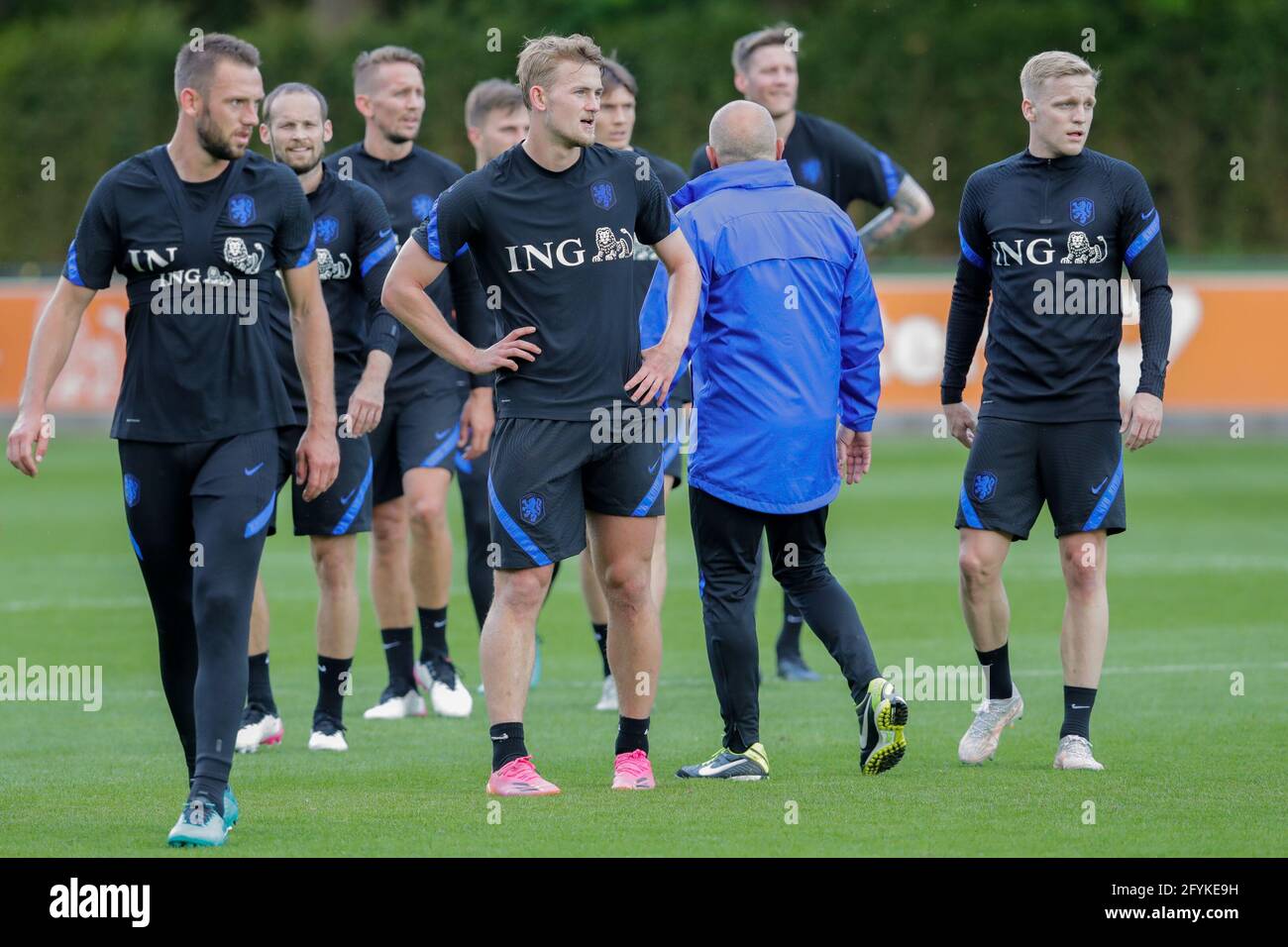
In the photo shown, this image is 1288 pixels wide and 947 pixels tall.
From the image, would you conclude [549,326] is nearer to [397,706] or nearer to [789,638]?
[397,706]

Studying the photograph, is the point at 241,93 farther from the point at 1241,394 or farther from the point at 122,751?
the point at 1241,394

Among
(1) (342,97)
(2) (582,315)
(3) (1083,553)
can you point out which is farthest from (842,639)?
(1) (342,97)

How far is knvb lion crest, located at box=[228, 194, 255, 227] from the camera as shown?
6.41m

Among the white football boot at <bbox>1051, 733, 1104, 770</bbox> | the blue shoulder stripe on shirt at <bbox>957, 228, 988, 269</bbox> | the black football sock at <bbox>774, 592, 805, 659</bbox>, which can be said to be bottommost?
the white football boot at <bbox>1051, 733, 1104, 770</bbox>

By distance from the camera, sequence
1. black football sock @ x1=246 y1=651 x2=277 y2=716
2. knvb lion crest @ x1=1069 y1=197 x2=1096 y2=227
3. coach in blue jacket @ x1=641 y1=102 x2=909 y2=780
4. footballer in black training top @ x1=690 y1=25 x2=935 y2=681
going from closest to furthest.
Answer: coach in blue jacket @ x1=641 y1=102 x2=909 y2=780
knvb lion crest @ x1=1069 y1=197 x2=1096 y2=227
black football sock @ x1=246 y1=651 x2=277 y2=716
footballer in black training top @ x1=690 y1=25 x2=935 y2=681

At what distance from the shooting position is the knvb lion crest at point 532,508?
6.99 metres

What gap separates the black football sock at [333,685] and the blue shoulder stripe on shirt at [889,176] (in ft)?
12.5

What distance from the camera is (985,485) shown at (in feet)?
25.5

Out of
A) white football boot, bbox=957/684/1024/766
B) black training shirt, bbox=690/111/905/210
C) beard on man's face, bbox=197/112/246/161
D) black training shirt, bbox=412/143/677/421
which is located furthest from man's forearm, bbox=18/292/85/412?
black training shirt, bbox=690/111/905/210

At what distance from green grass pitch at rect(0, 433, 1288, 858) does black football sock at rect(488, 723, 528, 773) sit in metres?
0.18

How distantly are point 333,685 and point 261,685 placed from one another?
1.19 ft

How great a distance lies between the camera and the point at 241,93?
20.7 ft

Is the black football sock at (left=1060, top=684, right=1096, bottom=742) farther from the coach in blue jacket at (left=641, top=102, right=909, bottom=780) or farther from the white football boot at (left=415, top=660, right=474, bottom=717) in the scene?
the white football boot at (left=415, top=660, right=474, bottom=717)

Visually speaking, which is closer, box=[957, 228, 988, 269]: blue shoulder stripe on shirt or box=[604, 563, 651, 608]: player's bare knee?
box=[604, 563, 651, 608]: player's bare knee
